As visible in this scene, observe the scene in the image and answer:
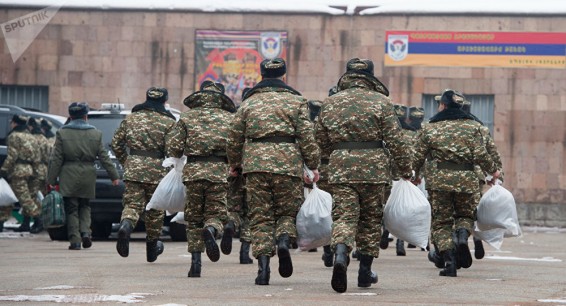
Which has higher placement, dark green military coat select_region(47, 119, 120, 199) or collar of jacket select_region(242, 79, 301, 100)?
collar of jacket select_region(242, 79, 301, 100)

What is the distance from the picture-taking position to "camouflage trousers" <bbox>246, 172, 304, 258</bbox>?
11758mm

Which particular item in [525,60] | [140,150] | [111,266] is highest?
[525,60]

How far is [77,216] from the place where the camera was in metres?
18.2

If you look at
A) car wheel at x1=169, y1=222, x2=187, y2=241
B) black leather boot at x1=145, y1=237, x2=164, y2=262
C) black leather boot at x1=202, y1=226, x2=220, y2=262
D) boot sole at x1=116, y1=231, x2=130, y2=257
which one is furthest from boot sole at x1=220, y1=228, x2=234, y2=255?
car wheel at x1=169, y1=222, x2=187, y2=241

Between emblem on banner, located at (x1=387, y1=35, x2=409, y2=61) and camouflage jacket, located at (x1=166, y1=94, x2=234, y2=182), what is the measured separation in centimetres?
1926

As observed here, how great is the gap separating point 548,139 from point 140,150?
18.7m

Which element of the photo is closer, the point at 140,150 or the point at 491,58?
the point at 140,150

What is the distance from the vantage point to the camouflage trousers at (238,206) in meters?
15.4

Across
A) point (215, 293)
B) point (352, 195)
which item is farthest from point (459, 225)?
point (215, 293)

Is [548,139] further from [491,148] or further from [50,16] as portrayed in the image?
[491,148]

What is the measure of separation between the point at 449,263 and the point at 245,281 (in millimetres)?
2368

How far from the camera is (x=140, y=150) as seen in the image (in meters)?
14.7

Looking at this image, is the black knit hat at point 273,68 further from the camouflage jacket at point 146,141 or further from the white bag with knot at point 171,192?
the camouflage jacket at point 146,141

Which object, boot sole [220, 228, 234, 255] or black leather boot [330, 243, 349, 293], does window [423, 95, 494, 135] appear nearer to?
boot sole [220, 228, 234, 255]
